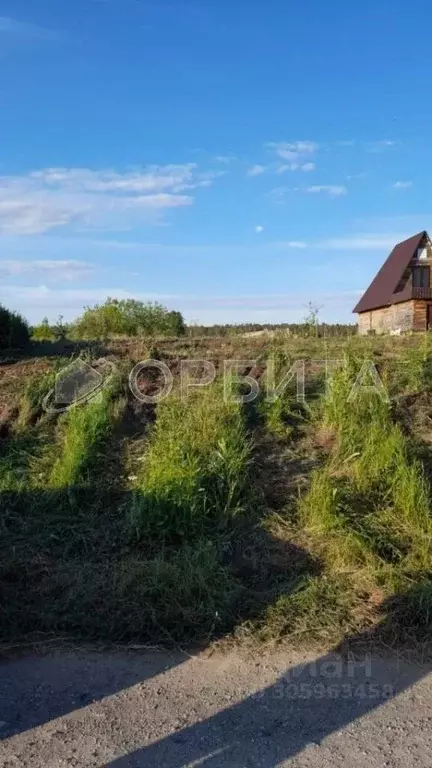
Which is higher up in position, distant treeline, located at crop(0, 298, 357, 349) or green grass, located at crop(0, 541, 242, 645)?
distant treeline, located at crop(0, 298, 357, 349)

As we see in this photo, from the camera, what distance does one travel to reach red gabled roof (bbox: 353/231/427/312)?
27391 mm

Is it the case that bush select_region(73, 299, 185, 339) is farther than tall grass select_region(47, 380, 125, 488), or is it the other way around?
bush select_region(73, 299, 185, 339)

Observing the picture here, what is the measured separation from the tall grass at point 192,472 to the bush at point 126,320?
10.3 metres

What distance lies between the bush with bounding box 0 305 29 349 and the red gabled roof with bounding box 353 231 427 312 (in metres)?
21.5

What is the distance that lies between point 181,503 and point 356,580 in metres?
1.26

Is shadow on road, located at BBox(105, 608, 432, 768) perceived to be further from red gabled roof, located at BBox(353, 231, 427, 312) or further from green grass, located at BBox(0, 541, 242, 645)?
red gabled roof, located at BBox(353, 231, 427, 312)

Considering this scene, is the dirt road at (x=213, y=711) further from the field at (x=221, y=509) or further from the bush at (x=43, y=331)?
the bush at (x=43, y=331)

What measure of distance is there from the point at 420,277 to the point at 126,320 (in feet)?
48.5

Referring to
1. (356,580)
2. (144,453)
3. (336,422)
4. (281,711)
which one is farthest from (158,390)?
(281,711)

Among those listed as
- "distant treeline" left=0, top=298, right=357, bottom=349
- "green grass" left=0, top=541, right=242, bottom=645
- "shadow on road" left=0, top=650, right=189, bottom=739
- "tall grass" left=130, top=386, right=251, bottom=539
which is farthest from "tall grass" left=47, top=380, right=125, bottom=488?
"distant treeline" left=0, top=298, right=357, bottom=349

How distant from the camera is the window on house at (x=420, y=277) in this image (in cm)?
2659

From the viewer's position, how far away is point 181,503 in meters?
4.35

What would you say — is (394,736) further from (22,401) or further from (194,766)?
(22,401)

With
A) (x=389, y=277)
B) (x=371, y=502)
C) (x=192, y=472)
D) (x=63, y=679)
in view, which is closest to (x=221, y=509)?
(x=192, y=472)
